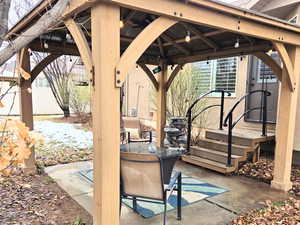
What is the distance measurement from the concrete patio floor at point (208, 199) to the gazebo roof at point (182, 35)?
7.96ft

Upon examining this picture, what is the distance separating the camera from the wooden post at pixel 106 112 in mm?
1852

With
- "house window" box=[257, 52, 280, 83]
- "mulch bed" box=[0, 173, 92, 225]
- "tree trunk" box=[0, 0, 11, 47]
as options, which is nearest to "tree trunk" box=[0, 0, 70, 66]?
"tree trunk" box=[0, 0, 11, 47]

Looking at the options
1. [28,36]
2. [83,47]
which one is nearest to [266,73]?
[83,47]

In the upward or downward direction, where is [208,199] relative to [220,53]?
downward

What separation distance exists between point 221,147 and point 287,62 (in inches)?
90.2

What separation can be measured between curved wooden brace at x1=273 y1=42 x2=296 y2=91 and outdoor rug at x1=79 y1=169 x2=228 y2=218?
6.90ft

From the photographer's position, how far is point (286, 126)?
3.61m

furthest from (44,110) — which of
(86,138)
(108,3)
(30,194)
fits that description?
(108,3)

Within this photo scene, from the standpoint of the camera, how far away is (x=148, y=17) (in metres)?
3.64

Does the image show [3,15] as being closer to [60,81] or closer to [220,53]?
[220,53]

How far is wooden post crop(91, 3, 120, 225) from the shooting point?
72.9 inches

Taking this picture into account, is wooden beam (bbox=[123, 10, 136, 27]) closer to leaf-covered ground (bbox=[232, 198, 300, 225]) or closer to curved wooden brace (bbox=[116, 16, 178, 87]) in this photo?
curved wooden brace (bbox=[116, 16, 178, 87])

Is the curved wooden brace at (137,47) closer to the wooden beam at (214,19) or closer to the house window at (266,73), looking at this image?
the wooden beam at (214,19)

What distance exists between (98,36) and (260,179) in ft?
13.1
